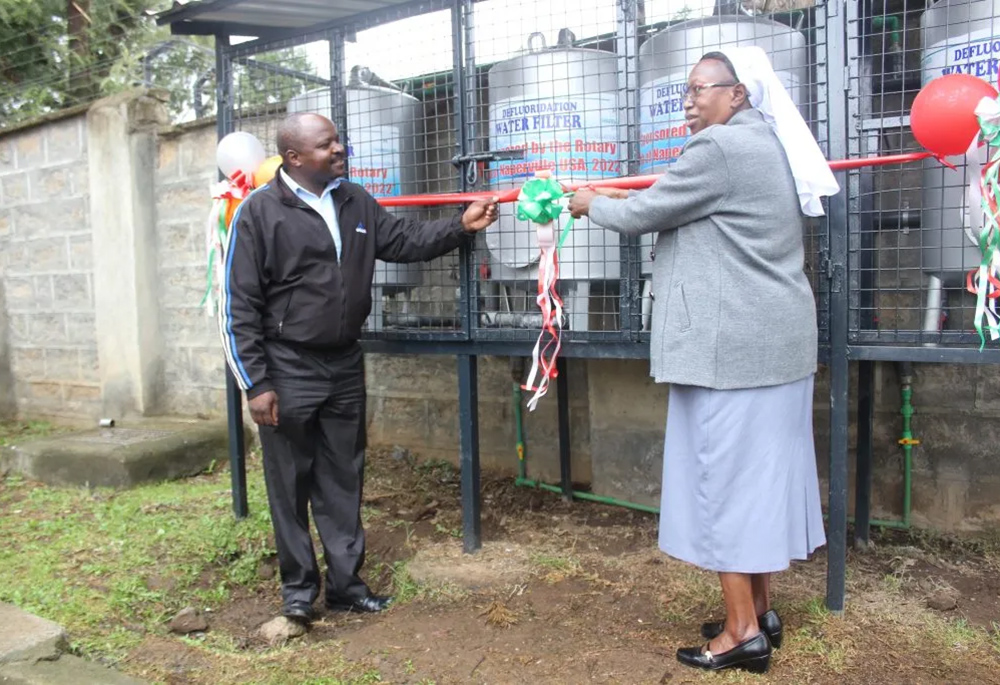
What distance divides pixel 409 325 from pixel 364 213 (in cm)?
69

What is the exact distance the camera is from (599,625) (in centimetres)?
291

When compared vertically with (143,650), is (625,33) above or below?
above

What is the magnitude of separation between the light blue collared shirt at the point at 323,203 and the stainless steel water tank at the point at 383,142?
18.3 inches

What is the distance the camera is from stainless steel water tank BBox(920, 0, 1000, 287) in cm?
250

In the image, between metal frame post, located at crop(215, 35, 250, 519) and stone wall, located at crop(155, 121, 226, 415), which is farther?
stone wall, located at crop(155, 121, 226, 415)

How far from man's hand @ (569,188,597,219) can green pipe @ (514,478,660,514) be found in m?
1.86

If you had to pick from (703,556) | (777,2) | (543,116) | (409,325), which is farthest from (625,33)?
(703,556)

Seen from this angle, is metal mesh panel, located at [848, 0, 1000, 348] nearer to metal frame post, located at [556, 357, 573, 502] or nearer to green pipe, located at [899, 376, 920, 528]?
green pipe, located at [899, 376, 920, 528]

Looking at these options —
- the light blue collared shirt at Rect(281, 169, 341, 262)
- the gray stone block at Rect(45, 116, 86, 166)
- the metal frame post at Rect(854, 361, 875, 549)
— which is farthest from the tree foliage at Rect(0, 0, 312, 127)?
the metal frame post at Rect(854, 361, 875, 549)

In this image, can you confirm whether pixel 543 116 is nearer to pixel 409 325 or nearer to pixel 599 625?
pixel 409 325

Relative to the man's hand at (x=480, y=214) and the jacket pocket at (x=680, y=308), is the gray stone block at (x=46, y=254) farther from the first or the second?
the jacket pocket at (x=680, y=308)

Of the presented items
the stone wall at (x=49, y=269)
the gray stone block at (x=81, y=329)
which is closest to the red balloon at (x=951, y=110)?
the stone wall at (x=49, y=269)

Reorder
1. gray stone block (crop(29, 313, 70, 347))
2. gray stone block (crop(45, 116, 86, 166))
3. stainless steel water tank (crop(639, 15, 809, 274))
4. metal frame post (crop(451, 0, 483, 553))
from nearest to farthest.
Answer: stainless steel water tank (crop(639, 15, 809, 274)) → metal frame post (crop(451, 0, 483, 553)) → gray stone block (crop(45, 116, 86, 166)) → gray stone block (crop(29, 313, 70, 347))

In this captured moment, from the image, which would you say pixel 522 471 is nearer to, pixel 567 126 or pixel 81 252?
pixel 567 126
